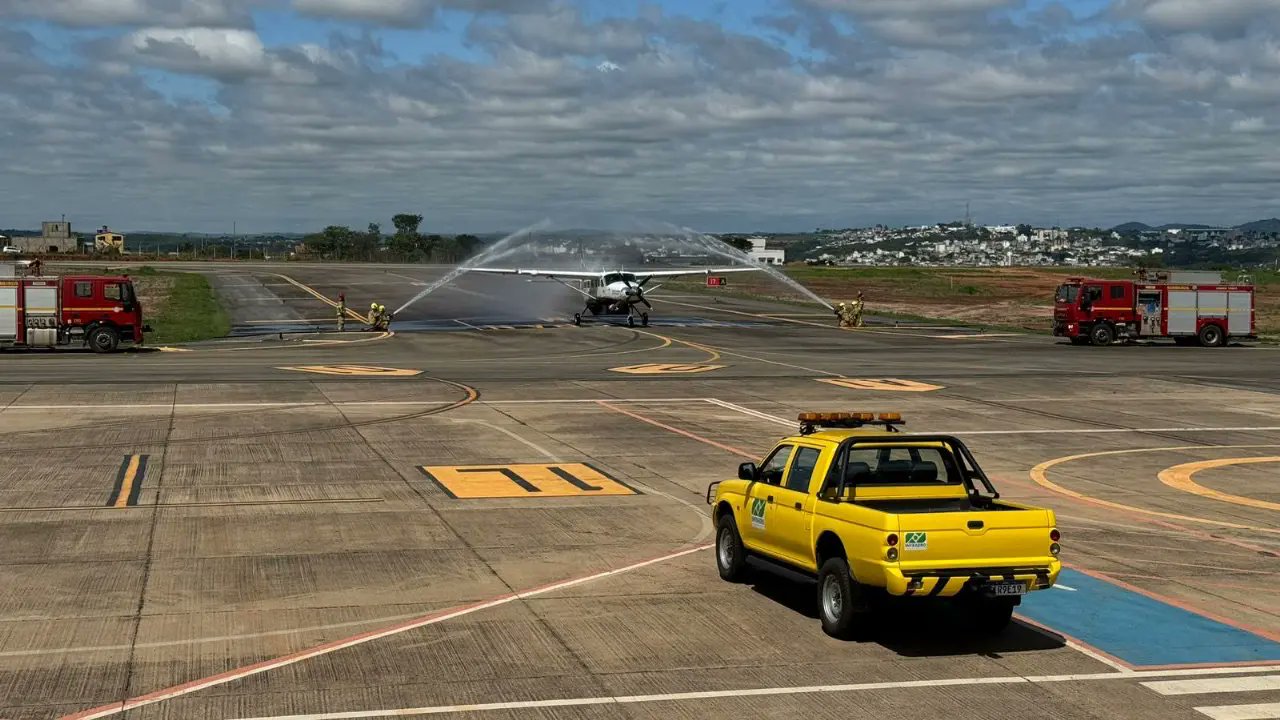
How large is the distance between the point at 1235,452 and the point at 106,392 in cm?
3041

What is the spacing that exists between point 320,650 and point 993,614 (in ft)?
23.8

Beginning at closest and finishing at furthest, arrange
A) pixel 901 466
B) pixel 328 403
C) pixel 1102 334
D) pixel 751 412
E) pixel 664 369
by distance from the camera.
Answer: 1. pixel 901 466
2. pixel 751 412
3. pixel 328 403
4. pixel 664 369
5. pixel 1102 334

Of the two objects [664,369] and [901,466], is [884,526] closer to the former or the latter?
[901,466]

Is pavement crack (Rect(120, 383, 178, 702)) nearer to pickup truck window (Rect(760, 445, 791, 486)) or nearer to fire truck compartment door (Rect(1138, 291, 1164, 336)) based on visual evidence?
pickup truck window (Rect(760, 445, 791, 486))

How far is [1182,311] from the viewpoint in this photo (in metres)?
64.9

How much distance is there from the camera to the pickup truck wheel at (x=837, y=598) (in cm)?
1426

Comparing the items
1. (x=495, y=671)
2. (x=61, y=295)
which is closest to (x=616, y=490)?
(x=495, y=671)

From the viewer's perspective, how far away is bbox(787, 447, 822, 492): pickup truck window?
622 inches

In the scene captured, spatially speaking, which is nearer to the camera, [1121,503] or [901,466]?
[901,466]

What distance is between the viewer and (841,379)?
46938mm

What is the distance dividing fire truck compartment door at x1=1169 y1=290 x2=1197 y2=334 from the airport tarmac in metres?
18.4

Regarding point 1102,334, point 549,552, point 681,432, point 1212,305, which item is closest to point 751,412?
point 681,432

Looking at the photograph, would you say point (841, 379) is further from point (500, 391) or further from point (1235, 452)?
point (1235, 452)

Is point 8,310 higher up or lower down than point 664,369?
higher up
